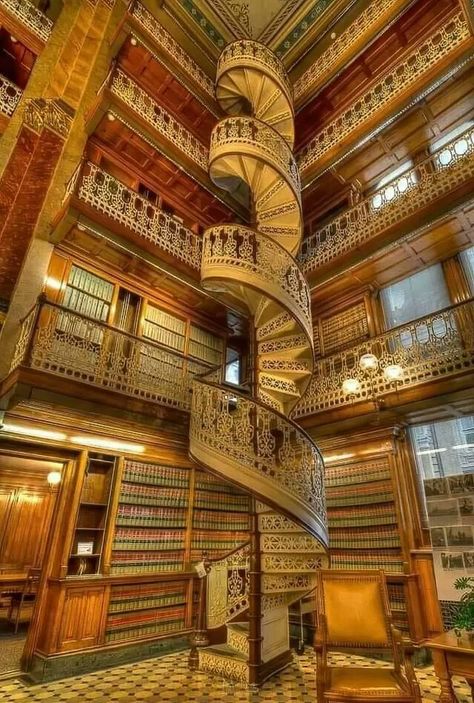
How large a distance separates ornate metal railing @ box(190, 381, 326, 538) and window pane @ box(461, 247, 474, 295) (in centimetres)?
332

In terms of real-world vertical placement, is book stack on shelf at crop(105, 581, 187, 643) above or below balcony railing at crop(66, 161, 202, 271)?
below

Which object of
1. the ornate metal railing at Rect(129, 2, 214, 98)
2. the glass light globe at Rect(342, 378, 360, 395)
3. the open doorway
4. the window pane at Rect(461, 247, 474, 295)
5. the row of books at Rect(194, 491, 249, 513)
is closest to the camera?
the glass light globe at Rect(342, 378, 360, 395)

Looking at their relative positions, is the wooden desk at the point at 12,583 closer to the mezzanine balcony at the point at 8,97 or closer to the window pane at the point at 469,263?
the mezzanine balcony at the point at 8,97

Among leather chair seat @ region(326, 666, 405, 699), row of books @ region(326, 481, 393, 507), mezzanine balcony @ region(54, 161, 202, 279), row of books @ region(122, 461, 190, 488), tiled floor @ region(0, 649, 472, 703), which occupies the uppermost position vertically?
mezzanine balcony @ region(54, 161, 202, 279)

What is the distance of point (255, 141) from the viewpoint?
5.34 meters

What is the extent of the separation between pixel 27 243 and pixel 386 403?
202 inches

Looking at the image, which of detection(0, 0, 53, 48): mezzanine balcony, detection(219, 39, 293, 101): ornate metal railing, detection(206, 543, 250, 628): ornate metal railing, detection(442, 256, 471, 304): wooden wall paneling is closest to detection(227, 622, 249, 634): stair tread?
detection(206, 543, 250, 628): ornate metal railing

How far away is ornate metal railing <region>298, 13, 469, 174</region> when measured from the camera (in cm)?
539

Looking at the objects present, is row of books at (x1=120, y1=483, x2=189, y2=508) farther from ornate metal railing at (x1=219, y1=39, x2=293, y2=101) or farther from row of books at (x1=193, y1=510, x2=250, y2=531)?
ornate metal railing at (x1=219, y1=39, x2=293, y2=101)

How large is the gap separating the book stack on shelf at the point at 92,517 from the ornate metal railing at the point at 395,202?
14.4ft

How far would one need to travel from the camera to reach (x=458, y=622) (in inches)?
93.7

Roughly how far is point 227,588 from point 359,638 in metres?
1.53

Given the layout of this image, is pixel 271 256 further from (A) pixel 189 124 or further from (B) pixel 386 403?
(A) pixel 189 124

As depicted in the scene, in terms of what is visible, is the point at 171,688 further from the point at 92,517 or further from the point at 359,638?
the point at 92,517
